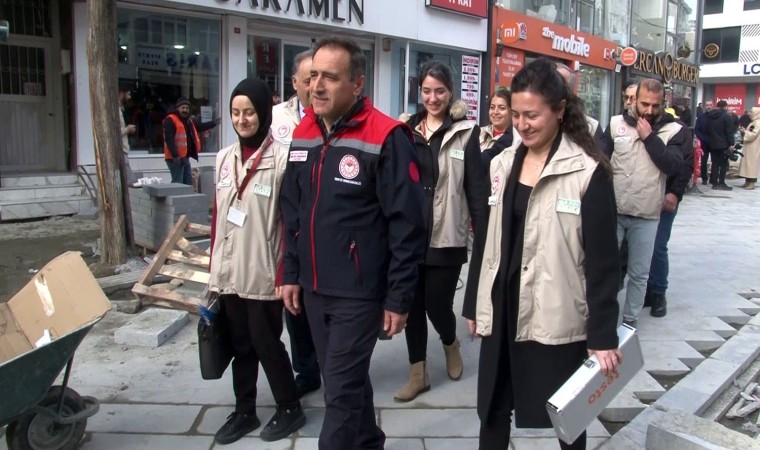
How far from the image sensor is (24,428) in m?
3.03

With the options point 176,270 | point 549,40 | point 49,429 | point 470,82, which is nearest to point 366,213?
point 49,429

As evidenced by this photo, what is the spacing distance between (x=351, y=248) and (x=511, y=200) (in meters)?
0.67

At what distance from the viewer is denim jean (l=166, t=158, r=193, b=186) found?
976cm

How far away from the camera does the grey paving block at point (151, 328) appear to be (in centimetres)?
476

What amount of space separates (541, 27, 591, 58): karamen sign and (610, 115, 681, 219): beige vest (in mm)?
12565

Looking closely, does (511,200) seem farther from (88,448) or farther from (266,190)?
(88,448)

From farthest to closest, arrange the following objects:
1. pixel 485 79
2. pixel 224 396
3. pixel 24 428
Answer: pixel 485 79, pixel 224 396, pixel 24 428

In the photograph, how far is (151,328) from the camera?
16.0 feet

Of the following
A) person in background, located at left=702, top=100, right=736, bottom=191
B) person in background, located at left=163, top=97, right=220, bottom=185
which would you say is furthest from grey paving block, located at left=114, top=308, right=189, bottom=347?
person in background, located at left=702, top=100, right=736, bottom=191

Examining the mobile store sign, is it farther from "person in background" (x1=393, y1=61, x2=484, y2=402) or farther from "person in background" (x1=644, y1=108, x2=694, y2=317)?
"person in background" (x1=393, y1=61, x2=484, y2=402)

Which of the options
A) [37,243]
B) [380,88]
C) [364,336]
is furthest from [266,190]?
[380,88]

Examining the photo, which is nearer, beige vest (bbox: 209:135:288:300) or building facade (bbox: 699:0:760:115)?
beige vest (bbox: 209:135:288:300)

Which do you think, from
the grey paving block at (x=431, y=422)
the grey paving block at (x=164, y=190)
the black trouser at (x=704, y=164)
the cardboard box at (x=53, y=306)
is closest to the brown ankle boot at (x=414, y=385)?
the grey paving block at (x=431, y=422)

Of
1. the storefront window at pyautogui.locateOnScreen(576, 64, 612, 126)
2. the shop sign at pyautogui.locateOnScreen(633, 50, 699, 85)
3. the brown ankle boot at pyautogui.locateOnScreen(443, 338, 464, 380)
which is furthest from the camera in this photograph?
the shop sign at pyautogui.locateOnScreen(633, 50, 699, 85)
